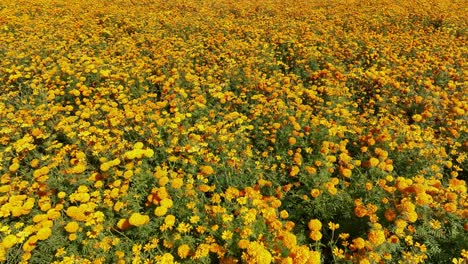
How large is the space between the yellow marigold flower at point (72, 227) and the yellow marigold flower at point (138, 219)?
1.88ft

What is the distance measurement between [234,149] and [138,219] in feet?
6.13

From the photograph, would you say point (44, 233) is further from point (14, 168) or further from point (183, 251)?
point (14, 168)

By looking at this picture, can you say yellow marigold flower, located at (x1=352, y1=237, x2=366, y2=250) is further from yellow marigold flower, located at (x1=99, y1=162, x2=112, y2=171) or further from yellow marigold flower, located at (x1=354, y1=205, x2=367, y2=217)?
yellow marigold flower, located at (x1=99, y1=162, x2=112, y2=171)

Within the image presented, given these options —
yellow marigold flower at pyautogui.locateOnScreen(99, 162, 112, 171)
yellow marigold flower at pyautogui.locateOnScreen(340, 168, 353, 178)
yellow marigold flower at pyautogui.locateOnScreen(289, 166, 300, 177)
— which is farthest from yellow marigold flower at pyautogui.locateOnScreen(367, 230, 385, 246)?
yellow marigold flower at pyautogui.locateOnScreen(99, 162, 112, 171)

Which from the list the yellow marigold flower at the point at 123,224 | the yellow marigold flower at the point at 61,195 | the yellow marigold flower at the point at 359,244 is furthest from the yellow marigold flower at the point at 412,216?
the yellow marigold flower at the point at 61,195

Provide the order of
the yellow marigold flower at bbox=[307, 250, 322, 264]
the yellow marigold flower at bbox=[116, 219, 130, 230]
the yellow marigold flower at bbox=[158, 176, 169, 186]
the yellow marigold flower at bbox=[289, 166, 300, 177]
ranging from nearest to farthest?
1. the yellow marigold flower at bbox=[307, 250, 322, 264]
2. the yellow marigold flower at bbox=[116, 219, 130, 230]
3. the yellow marigold flower at bbox=[158, 176, 169, 186]
4. the yellow marigold flower at bbox=[289, 166, 300, 177]

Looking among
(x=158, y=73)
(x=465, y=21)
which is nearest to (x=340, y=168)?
(x=158, y=73)

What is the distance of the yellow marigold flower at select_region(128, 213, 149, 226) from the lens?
3531mm

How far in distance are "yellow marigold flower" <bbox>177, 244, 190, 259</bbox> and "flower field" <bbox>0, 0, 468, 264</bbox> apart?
0.01 meters

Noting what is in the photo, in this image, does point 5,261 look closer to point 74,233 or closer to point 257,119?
point 74,233

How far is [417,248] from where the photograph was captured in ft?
11.0

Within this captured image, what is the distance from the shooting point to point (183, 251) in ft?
10.5

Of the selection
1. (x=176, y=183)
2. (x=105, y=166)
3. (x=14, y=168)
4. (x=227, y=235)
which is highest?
(x=227, y=235)

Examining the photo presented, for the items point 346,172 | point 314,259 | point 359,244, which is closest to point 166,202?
point 314,259
